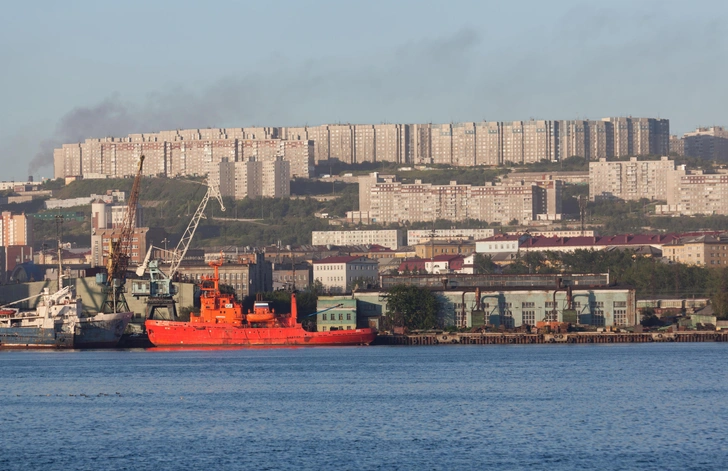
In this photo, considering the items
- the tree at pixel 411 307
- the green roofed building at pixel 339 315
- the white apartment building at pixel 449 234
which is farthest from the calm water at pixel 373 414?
→ the white apartment building at pixel 449 234

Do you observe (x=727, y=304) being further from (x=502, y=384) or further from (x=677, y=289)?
(x=502, y=384)

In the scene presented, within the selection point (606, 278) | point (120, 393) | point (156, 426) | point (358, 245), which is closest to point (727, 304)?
point (606, 278)

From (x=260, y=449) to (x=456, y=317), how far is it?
54.8 m

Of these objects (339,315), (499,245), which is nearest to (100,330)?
(339,315)

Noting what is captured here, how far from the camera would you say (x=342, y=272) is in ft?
471

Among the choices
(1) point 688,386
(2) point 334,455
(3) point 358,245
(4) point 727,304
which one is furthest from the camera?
(3) point 358,245

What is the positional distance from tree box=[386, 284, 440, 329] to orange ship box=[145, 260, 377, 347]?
612cm

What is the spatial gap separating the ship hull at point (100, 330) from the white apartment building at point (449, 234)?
4025 inches

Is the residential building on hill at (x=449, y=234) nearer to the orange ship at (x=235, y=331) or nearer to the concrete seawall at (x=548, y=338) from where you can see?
the concrete seawall at (x=548, y=338)

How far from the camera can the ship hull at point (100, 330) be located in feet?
270

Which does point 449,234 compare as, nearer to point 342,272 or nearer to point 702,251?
point 342,272

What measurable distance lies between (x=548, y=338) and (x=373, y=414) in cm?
4082

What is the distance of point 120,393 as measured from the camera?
49562 mm

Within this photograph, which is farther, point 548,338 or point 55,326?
point 548,338
